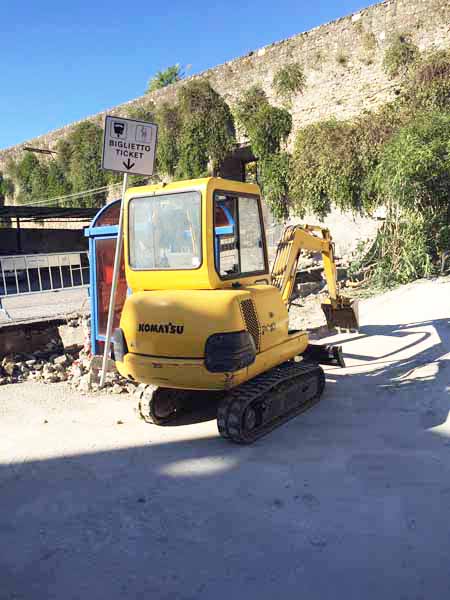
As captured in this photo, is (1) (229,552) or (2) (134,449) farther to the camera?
(2) (134,449)

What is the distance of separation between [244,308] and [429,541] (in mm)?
2142

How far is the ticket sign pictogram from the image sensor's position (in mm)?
5293

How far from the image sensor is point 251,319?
Result: 4.27m

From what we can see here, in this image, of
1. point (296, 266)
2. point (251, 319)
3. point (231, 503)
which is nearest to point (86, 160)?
point (296, 266)

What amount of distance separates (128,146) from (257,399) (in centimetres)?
306

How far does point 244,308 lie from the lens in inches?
165

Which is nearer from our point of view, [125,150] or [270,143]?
[125,150]

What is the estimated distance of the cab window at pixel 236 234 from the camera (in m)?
4.50

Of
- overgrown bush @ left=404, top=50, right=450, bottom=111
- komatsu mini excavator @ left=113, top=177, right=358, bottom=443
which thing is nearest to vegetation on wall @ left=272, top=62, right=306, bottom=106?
overgrown bush @ left=404, top=50, right=450, bottom=111

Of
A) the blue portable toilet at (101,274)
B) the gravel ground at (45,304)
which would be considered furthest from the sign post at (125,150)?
the gravel ground at (45,304)

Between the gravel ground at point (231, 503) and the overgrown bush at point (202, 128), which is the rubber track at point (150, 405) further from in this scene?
the overgrown bush at point (202, 128)

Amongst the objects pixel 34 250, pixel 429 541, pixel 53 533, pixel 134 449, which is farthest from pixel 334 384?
pixel 34 250

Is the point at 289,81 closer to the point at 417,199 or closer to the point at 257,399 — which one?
the point at 417,199

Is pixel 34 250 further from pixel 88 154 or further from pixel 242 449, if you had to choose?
pixel 242 449
